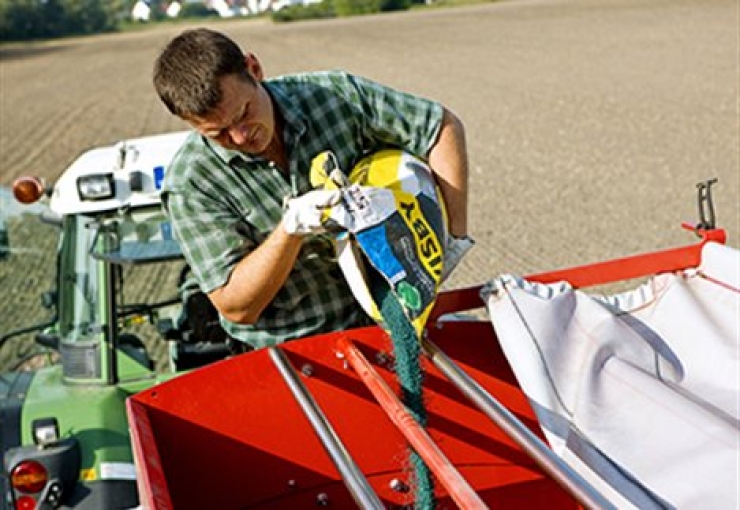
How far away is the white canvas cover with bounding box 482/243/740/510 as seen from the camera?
2709mm

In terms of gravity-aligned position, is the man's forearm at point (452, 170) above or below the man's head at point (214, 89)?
below

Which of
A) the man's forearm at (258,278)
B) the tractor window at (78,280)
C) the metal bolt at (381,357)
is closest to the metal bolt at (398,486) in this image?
the metal bolt at (381,357)

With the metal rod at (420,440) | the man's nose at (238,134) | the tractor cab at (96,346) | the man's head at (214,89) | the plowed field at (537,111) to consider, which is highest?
the man's head at (214,89)

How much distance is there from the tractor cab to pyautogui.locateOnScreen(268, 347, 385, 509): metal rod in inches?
40.1

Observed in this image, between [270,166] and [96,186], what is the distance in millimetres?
1352

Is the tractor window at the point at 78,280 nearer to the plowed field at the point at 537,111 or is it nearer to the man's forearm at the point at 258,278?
the plowed field at the point at 537,111

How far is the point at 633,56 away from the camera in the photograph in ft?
61.4

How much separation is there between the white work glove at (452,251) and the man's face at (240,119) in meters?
0.52

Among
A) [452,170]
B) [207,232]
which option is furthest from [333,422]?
[452,170]

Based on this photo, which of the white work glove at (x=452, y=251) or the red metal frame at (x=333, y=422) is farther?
the red metal frame at (x=333, y=422)

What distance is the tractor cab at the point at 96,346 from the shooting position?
144 inches

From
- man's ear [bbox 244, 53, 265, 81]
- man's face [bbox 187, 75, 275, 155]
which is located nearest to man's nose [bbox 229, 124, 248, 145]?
man's face [bbox 187, 75, 275, 155]

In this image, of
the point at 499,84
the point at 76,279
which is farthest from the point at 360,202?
the point at 499,84

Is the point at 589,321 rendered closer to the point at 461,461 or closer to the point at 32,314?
the point at 461,461
